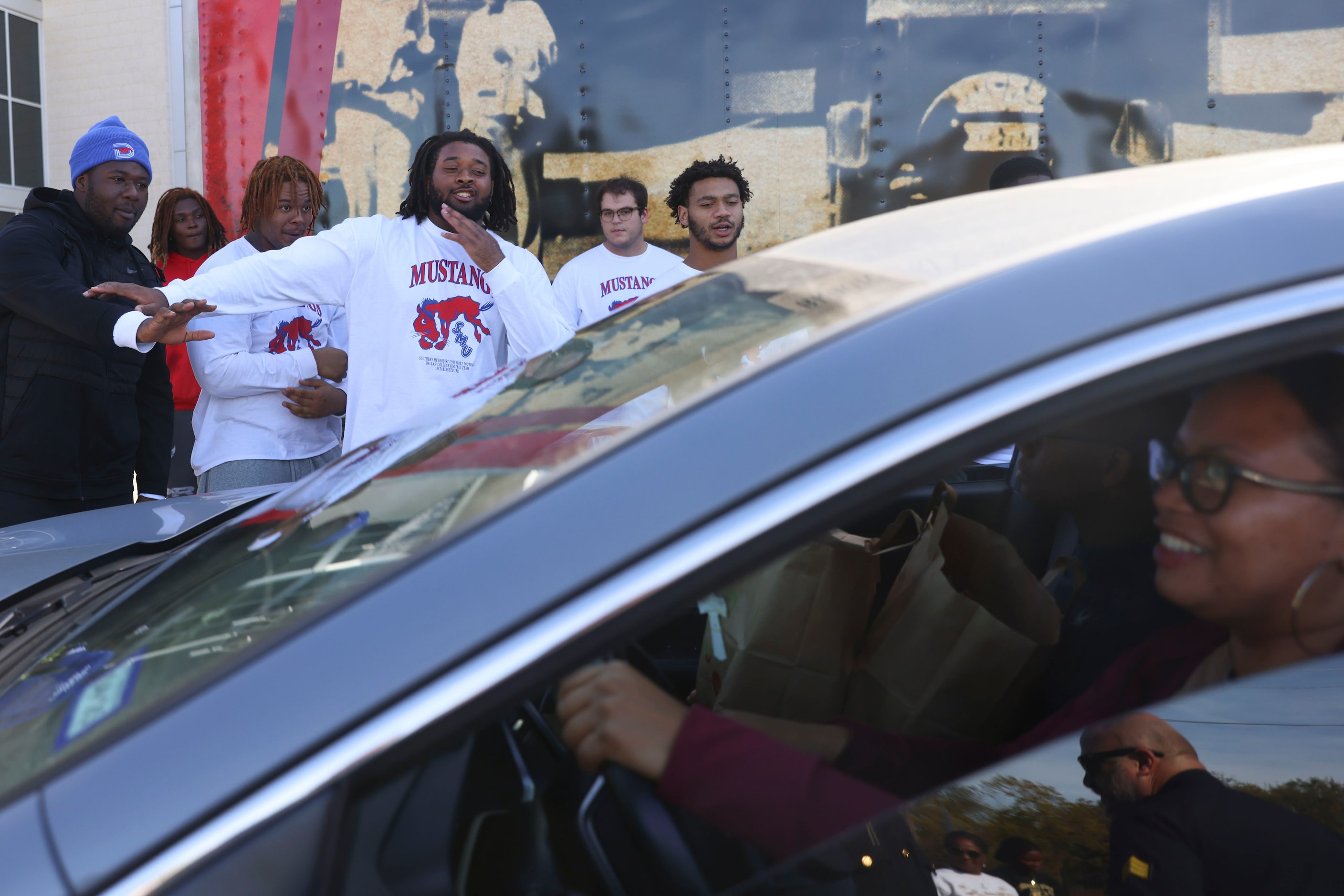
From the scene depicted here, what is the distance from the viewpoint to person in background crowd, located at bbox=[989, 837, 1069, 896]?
100 centimetres

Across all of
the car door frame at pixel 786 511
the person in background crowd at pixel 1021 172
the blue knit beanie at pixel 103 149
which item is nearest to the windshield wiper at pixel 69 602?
the car door frame at pixel 786 511

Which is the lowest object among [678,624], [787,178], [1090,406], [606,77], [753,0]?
[678,624]

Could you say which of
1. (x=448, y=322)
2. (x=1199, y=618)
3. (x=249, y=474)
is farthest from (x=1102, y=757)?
(x=249, y=474)

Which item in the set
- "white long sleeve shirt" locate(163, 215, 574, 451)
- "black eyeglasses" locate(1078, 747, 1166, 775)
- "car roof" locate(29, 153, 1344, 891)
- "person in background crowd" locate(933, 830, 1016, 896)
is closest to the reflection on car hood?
"white long sleeve shirt" locate(163, 215, 574, 451)

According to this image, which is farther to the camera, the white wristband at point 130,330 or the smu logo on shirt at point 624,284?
the smu logo on shirt at point 624,284

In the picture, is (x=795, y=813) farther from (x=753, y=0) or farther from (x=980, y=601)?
(x=753, y=0)

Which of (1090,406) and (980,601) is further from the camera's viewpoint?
(980,601)

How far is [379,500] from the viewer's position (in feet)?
3.60

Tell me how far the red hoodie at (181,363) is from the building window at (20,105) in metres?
4.26

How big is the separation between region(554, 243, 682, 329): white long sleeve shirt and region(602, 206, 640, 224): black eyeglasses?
6.0 inches

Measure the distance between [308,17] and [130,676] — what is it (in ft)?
15.2

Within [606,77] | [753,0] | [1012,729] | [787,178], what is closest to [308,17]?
[606,77]

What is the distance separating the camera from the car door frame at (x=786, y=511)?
74 centimetres

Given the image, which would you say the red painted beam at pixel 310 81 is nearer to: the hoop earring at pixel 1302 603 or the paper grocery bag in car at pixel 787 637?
the paper grocery bag in car at pixel 787 637
